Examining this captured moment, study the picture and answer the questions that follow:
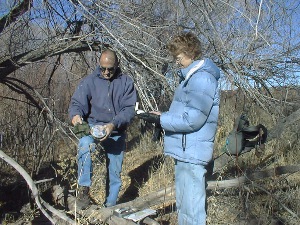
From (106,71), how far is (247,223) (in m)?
2.04

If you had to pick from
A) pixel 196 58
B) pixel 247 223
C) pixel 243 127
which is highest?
pixel 196 58

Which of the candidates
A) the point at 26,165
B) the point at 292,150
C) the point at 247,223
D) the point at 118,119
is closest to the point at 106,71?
the point at 118,119

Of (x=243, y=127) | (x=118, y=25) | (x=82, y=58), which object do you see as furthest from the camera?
(x=82, y=58)

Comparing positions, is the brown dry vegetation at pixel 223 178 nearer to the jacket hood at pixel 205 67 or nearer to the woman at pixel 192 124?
the woman at pixel 192 124

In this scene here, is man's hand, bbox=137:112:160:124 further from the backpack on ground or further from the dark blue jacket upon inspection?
the dark blue jacket

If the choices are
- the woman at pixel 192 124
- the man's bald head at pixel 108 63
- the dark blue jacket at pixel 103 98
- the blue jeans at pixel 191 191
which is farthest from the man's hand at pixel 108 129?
the blue jeans at pixel 191 191

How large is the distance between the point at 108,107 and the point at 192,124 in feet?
4.70

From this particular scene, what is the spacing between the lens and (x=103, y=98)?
4.03 meters

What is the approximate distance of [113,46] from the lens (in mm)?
4855

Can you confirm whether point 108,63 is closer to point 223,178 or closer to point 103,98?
point 103,98

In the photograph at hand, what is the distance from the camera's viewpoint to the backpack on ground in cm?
332

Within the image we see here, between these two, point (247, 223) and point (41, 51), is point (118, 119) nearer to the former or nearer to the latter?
point (247, 223)

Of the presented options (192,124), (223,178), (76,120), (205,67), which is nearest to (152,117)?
(192,124)

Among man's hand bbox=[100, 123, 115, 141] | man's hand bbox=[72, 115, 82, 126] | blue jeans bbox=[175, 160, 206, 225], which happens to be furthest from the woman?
man's hand bbox=[72, 115, 82, 126]
